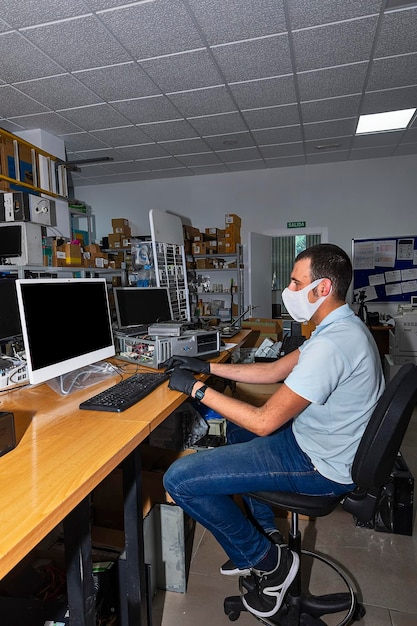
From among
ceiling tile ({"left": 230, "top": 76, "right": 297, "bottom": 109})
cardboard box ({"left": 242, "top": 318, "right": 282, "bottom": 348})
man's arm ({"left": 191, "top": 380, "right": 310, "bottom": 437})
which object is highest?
ceiling tile ({"left": 230, "top": 76, "right": 297, "bottom": 109})

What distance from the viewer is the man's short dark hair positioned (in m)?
1.30

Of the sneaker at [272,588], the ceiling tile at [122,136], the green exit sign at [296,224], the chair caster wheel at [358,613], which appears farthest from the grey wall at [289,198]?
the sneaker at [272,588]

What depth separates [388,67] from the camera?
→ 283 cm

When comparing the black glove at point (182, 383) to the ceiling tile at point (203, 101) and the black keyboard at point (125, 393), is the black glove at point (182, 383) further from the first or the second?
the ceiling tile at point (203, 101)

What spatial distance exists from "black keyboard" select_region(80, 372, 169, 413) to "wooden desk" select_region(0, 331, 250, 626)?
0.03m

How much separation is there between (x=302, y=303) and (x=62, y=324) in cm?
91

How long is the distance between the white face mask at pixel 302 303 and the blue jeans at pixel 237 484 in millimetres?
487

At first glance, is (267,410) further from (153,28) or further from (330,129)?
(330,129)

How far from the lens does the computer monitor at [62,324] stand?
1.28 meters

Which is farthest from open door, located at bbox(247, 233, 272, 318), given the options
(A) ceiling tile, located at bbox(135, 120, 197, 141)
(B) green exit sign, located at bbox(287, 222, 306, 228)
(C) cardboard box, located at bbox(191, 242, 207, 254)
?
(A) ceiling tile, located at bbox(135, 120, 197, 141)

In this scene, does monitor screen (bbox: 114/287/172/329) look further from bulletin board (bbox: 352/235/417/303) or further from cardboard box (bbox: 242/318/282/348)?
bulletin board (bbox: 352/235/417/303)

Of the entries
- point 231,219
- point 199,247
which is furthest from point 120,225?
point 231,219

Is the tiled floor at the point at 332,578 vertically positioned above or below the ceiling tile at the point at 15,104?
below

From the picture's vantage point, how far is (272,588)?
4.24 feet
